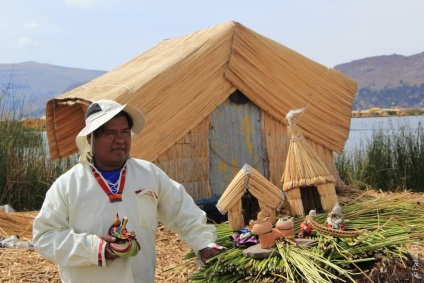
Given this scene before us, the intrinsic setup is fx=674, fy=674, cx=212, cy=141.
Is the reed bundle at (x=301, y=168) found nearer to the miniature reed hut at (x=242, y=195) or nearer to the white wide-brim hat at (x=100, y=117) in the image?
the miniature reed hut at (x=242, y=195)

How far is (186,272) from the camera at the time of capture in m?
4.19

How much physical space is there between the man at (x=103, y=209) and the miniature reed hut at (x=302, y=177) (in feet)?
6.38

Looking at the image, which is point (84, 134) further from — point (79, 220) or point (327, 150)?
point (327, 150)

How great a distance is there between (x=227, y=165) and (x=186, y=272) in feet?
6.76

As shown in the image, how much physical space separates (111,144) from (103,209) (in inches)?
10.6

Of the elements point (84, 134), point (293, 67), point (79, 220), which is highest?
point (293, 67)

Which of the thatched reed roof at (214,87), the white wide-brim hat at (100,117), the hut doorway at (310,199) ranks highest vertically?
the thatched reed roof at (214,87)

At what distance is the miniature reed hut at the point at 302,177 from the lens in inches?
190

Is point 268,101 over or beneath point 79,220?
over

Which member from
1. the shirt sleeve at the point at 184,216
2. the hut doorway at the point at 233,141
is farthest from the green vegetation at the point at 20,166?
the shirt sleeve at the point at 184,216

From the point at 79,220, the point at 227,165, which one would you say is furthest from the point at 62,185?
the point at 227,165

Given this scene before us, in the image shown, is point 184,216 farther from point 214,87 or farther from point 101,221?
point 214,87

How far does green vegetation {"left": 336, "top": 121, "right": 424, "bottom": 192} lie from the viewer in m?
8.41

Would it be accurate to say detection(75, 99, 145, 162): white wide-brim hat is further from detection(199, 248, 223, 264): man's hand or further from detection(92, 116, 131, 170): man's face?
detection(199, 248, 223, 264): man's hand
